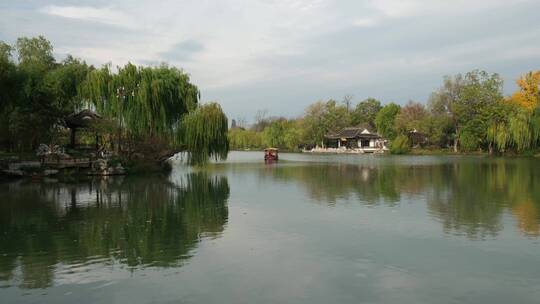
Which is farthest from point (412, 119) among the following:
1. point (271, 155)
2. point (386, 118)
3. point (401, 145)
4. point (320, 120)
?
point (271, 155)

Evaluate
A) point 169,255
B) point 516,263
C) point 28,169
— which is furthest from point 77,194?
point 516,263

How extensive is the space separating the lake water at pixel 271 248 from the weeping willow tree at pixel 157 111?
9.41 meters

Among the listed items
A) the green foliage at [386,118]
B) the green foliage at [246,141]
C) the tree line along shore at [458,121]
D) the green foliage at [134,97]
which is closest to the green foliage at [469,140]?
the tree line along shore at [458,121]

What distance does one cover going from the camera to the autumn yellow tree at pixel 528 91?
51312 millimetres

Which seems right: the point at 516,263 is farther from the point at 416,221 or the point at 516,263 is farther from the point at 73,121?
the point at 73,121

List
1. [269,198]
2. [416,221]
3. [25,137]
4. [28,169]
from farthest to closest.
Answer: [25,137] < [28,169] < [269,198] < [416,221]

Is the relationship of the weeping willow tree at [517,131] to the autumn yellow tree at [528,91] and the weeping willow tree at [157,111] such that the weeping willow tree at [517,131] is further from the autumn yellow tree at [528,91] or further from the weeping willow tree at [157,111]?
the weeping willow tree at [157,111]

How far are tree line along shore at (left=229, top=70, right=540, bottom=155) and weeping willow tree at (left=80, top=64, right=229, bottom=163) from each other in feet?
108

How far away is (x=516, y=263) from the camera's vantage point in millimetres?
7867

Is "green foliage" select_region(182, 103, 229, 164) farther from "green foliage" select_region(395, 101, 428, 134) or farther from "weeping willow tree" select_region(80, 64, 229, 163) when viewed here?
"green foliage" select_region(395, 101, 428, 134)

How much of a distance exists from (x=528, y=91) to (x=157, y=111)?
141ft

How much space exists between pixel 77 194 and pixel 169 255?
10.2m

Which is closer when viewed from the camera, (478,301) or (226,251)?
(478,301)

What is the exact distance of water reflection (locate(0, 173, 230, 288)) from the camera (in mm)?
8180
